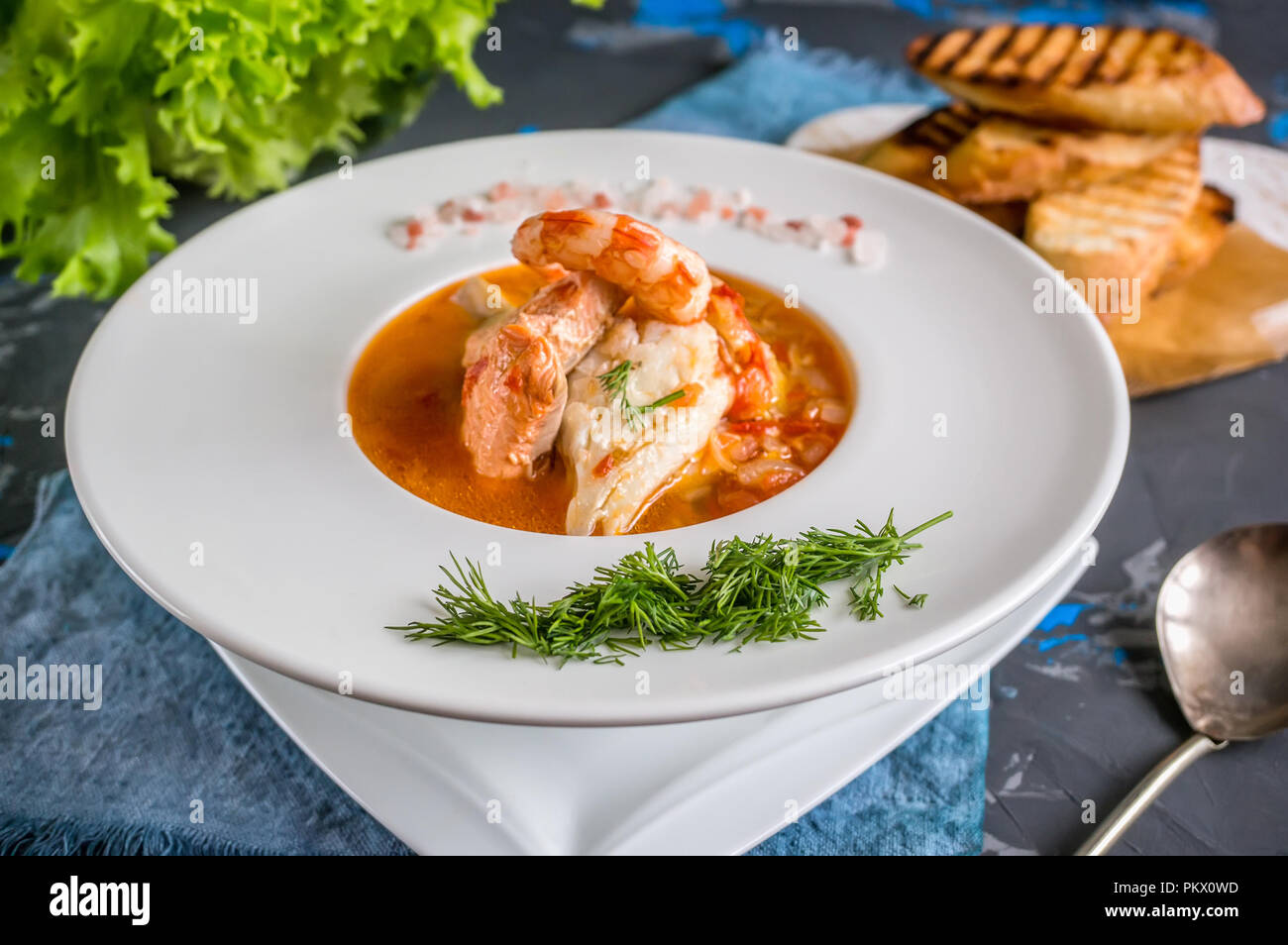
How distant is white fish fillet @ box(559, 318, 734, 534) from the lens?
2953 millimetres

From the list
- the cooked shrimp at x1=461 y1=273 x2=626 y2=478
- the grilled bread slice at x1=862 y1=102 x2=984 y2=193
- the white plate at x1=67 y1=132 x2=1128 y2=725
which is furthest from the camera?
the grilled bread slice at x1=862 y1=102 x2=984 y2=193

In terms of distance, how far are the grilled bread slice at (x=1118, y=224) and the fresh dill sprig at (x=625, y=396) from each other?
1.78 meters

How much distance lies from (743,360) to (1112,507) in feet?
4.39

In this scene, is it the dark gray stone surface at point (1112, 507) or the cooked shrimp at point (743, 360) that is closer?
the dark gray stone surface at point (1112, 507)

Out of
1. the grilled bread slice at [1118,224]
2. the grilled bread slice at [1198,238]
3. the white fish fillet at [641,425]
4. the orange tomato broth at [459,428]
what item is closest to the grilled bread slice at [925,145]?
the grilled bread slice at [1118,224]

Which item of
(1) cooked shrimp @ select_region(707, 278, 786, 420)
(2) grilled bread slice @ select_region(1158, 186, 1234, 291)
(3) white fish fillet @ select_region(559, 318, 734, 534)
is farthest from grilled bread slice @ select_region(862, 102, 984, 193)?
(3) white fish fillet @ select_region(559, 318, 734, 534)

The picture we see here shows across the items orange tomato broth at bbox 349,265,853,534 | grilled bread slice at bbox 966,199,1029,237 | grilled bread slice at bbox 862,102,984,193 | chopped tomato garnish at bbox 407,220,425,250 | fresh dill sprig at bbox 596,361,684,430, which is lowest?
orange tomato broth at bbox 349,265,853,534

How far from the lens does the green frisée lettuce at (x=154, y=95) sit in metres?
3.77

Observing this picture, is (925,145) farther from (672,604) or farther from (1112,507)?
(672,604)

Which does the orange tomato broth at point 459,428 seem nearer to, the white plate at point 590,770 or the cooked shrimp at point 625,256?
the cooked shrimp at point 625,256

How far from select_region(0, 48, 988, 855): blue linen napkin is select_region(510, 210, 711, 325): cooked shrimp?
1287mm

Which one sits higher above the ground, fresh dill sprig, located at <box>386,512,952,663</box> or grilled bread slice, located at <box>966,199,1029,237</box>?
grilled bread slice, located at <box>966,199,1029,237</box>

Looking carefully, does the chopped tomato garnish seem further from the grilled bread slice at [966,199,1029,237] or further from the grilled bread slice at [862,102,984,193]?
the grilled bread slice at [966,199,1029,237]

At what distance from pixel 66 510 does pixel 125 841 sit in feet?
3.95
